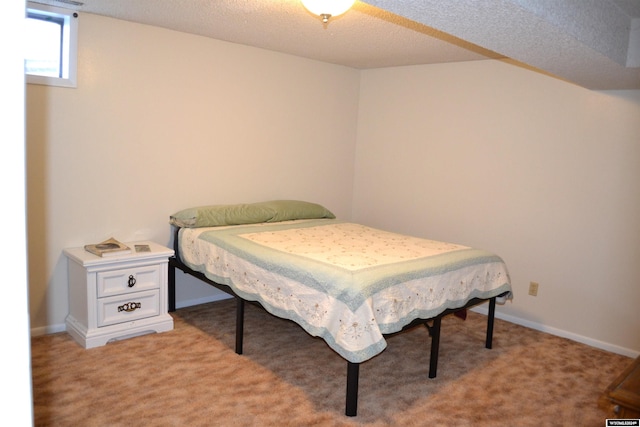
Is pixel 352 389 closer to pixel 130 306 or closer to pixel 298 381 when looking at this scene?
pixel 298 381

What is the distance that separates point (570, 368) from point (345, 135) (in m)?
2.94

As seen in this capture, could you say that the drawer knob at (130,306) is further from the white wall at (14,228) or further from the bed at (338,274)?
the white wall at (14,228)

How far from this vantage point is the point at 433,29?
3.19 metres

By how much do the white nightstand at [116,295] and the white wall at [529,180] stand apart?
94.4 inches

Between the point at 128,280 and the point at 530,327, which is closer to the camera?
the point at 128,280

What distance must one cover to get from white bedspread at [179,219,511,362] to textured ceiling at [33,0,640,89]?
4.14ft

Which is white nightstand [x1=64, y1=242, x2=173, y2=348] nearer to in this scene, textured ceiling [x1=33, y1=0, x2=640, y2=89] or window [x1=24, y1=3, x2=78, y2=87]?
window [x1=24, y1=3, x2=78, y2=87]

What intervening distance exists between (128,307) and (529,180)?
314 cm

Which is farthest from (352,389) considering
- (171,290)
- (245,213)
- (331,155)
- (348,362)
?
(331,155)

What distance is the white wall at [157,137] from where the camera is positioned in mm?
3281

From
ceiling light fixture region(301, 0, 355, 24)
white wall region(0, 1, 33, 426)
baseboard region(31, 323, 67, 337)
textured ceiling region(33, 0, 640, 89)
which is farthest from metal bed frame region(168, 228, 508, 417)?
white wall region(0, 1, 33, 426)

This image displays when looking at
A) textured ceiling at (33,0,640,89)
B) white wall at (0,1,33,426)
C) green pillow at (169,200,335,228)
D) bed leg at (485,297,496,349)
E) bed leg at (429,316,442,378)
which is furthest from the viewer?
green pillow at (169,200,335,228)

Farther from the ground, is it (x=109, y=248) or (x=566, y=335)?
(x=109, y=248)

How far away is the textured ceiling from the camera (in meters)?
1.91
